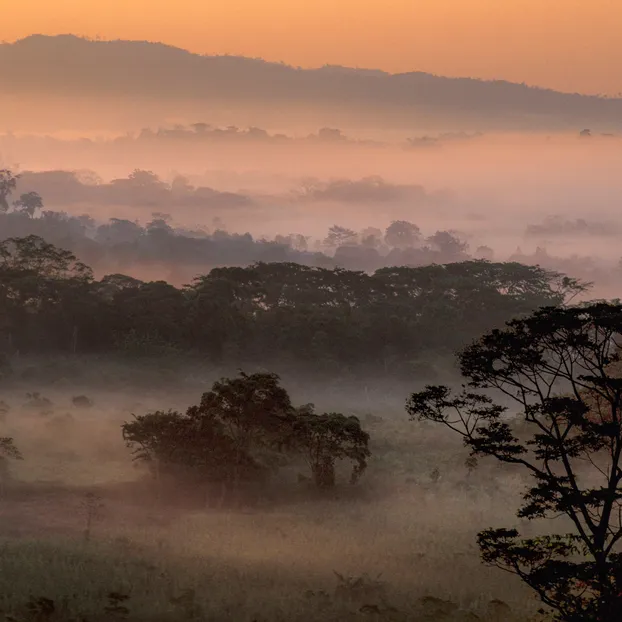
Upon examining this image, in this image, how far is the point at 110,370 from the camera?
9650 centimetres

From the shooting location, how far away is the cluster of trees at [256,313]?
104562 mm

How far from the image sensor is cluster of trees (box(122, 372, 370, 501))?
50406 millimetres

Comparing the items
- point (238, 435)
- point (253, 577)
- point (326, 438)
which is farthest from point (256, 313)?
point (253, 577)

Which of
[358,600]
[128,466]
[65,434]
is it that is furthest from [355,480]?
[65,434]

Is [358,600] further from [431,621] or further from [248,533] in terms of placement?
[248,533]

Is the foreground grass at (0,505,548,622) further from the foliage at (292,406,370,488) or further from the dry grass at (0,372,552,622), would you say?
the foliage at (292,406,370,488)

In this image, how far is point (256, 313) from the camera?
116 meters

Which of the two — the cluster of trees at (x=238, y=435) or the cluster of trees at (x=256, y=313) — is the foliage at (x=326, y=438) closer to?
the cluster of trees at (x=238, y=435)

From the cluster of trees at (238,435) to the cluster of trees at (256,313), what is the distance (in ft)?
163

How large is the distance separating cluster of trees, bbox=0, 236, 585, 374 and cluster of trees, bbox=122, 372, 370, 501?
49.8 m

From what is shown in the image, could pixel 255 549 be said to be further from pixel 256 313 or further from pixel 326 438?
pixel 256 313

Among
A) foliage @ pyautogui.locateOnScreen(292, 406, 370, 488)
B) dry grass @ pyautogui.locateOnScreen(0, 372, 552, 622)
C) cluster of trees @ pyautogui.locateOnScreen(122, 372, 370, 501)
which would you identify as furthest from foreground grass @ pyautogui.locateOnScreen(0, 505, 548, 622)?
foliage @ pyautogui.locateOnScreen(292, 406, 370, 488)

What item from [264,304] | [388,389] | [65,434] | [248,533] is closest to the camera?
[248,533]

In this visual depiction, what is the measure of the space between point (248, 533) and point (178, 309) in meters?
67.9
